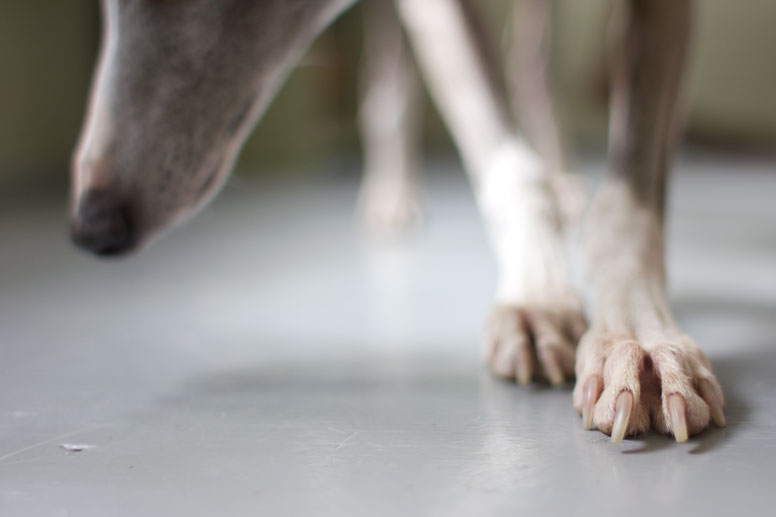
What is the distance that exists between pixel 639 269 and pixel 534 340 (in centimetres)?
17

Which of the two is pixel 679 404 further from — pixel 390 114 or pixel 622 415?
pixel 390 114

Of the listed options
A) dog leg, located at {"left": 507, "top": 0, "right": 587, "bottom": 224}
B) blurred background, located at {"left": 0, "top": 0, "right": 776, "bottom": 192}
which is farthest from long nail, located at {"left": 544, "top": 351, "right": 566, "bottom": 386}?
blurred background, located at {"left": 0, "top": 0, "right": 776, "bottom": 192}

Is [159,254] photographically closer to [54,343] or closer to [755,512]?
[54,343]

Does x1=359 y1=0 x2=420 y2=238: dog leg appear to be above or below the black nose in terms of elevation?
above

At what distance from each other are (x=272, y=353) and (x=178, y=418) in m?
0.29

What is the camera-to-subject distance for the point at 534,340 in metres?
1.08

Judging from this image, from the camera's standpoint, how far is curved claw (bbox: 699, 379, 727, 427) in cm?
85

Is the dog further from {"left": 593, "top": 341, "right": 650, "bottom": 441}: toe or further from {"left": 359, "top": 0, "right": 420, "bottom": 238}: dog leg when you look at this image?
{"left": 359, "top": 0, "right": 420, "bottom": 238}: dog leg

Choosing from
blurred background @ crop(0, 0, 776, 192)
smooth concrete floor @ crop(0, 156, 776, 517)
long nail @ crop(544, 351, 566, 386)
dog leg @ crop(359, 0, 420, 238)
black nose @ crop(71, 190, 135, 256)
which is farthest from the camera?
blurred background @ crop(0, 0, 776, 192)

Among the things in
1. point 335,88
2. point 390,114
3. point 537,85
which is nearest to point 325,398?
point 390,114

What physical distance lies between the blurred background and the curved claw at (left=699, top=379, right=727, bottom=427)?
2.04 meters

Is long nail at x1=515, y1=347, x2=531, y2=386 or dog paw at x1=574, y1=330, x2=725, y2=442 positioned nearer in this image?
dog paw at x1=574, y1=330, x2=725, y2=442

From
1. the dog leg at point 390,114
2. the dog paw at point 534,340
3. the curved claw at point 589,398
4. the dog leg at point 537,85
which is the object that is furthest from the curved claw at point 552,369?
the dog leg at point 537,85

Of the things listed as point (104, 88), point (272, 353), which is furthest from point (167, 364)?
point (104, 88)
